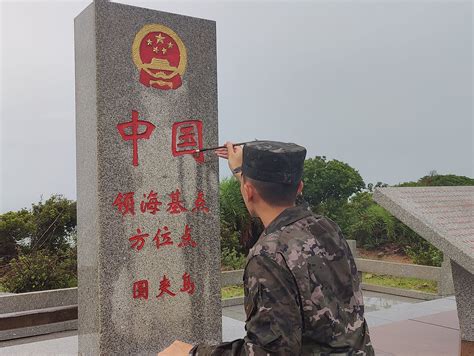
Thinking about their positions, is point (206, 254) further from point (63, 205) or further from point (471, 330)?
point (63, 205)

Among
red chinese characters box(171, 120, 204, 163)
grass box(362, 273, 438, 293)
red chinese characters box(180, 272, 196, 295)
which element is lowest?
grass box(362, 273, 438, 293)

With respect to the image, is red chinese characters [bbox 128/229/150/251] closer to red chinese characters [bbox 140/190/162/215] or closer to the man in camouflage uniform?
red chinese characters [bbox 140/190/162/215]

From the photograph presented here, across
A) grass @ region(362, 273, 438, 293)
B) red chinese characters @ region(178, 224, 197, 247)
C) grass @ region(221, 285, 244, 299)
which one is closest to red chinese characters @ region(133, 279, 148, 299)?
red chinese characters @ region(178, 224, 197, 247)

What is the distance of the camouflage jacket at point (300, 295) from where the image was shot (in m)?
1.42

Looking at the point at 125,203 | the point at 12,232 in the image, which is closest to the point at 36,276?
the point at 12,232

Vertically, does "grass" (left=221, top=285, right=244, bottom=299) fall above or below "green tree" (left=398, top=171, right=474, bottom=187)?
below

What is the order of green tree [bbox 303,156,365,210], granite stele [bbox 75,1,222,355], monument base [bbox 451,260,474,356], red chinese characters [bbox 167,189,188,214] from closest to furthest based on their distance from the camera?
1. granite stele [bbox 75,1,222,355]
2. red chinese characters [bbox 167,189,188,214]
3. monument base [bbox 451,260,474,356]
4. green tree [bbox 303,156,365,210]

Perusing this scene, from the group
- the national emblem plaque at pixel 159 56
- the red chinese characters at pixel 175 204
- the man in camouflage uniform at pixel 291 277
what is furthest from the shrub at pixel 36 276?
the man in camouflage uniform at pixel 291 277

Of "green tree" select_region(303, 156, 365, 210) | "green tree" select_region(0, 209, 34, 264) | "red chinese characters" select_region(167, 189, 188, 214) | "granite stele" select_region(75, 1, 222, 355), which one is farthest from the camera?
"green tree" select_region(303, 156, 365, 210)

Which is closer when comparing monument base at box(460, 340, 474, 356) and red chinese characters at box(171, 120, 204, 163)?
red chinese characters at box(171, 120, 204, 163)

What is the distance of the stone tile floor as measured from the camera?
474cm

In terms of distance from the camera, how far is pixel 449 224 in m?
4.47

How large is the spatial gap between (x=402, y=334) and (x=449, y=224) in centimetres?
145

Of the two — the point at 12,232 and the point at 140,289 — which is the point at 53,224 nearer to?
the point at 12,232
